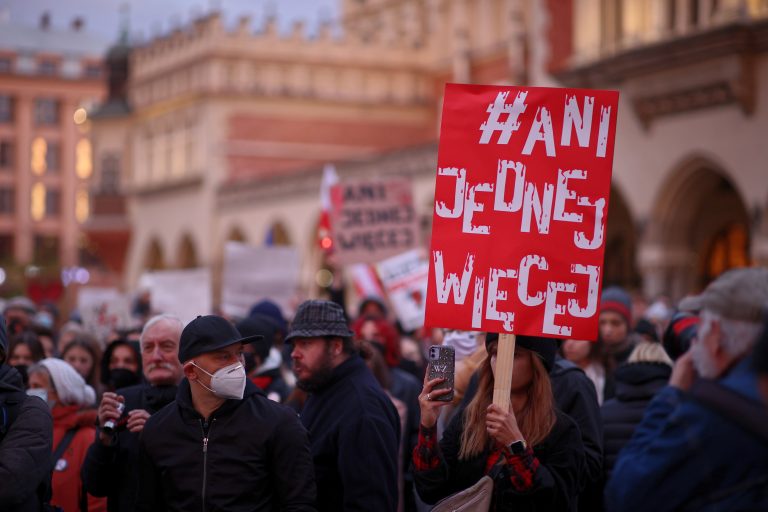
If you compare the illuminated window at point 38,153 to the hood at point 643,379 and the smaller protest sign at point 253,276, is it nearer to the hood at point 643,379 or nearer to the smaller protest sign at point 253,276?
the smaller protest sign at point 253,276

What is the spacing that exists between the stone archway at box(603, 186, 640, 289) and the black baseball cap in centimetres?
2762

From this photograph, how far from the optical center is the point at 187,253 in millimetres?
52875

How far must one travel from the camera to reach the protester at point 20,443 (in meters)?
5.39

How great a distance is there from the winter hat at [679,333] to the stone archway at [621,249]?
88.7ft

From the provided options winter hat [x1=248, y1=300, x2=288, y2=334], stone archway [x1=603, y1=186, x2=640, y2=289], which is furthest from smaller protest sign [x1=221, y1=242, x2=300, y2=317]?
stone archway [x1=603, y1=186, x2=640, y2=289]

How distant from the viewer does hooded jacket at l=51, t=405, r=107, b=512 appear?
23.7 feet

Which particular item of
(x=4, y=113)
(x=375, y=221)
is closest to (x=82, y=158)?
(x=4, y=113)

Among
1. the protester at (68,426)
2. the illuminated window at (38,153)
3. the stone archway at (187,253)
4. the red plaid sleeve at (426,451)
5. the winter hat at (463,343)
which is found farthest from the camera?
the illuminated window at (38,153)

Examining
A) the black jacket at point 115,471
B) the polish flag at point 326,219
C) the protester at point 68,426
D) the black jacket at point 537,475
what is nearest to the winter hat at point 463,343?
the protester at point 68,426

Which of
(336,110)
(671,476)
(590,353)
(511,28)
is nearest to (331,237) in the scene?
(590,353)

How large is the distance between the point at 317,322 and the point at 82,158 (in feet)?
292

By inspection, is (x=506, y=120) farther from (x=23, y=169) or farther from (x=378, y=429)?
(x=23, y=169)

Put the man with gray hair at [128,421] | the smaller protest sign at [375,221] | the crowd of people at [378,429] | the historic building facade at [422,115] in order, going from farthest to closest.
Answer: the historic building facade at [422,115] → the smaller protest sign at [375,221] → the man with gray hair at [128,421] → the crowd of people at [378,429]

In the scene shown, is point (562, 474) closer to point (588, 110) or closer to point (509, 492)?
point (509, 492)
